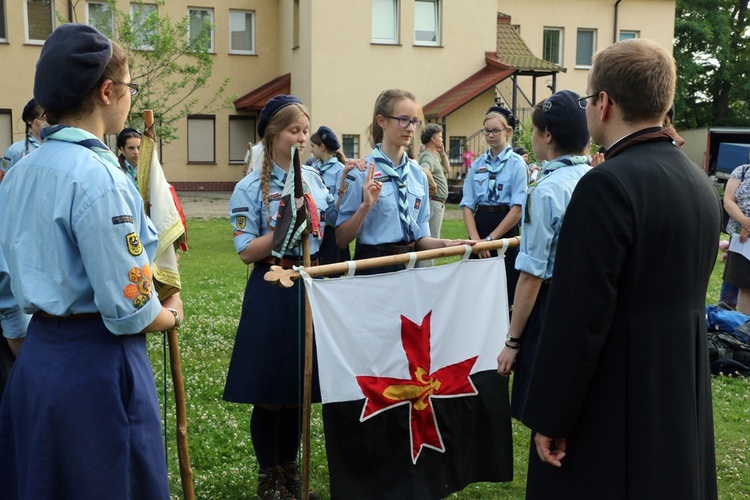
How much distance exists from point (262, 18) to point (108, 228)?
92.8ft

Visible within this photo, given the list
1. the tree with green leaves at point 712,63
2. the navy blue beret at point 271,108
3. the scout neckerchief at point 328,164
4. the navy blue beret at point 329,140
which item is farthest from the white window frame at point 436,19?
the navy blue beret at point 271,108

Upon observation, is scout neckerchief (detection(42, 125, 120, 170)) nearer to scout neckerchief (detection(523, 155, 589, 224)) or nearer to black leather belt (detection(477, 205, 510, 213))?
scout neckerchief (detection(523, 155, 589, 224))

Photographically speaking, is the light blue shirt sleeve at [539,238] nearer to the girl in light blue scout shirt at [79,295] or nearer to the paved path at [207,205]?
the girl in light blue scout shirt at [79,295]

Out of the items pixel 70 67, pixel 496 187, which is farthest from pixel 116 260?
pixel 496 187

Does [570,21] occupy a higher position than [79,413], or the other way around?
[570,21]

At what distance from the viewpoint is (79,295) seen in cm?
261

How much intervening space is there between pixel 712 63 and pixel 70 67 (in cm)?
4806

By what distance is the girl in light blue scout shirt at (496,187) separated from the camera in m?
7.91

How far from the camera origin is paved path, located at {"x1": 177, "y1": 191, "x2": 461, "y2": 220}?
21.7 m

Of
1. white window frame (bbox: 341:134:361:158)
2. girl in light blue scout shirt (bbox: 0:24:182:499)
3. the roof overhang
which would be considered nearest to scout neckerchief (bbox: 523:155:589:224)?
girl in light blue scout shirt (bbox: 0:24:182:499)

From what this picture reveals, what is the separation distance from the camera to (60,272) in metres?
2.58

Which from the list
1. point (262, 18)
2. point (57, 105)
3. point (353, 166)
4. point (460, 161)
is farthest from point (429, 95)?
point (57, 105)

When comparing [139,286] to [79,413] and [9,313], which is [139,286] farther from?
[9,313]

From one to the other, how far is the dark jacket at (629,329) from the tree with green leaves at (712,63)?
1671 inches
